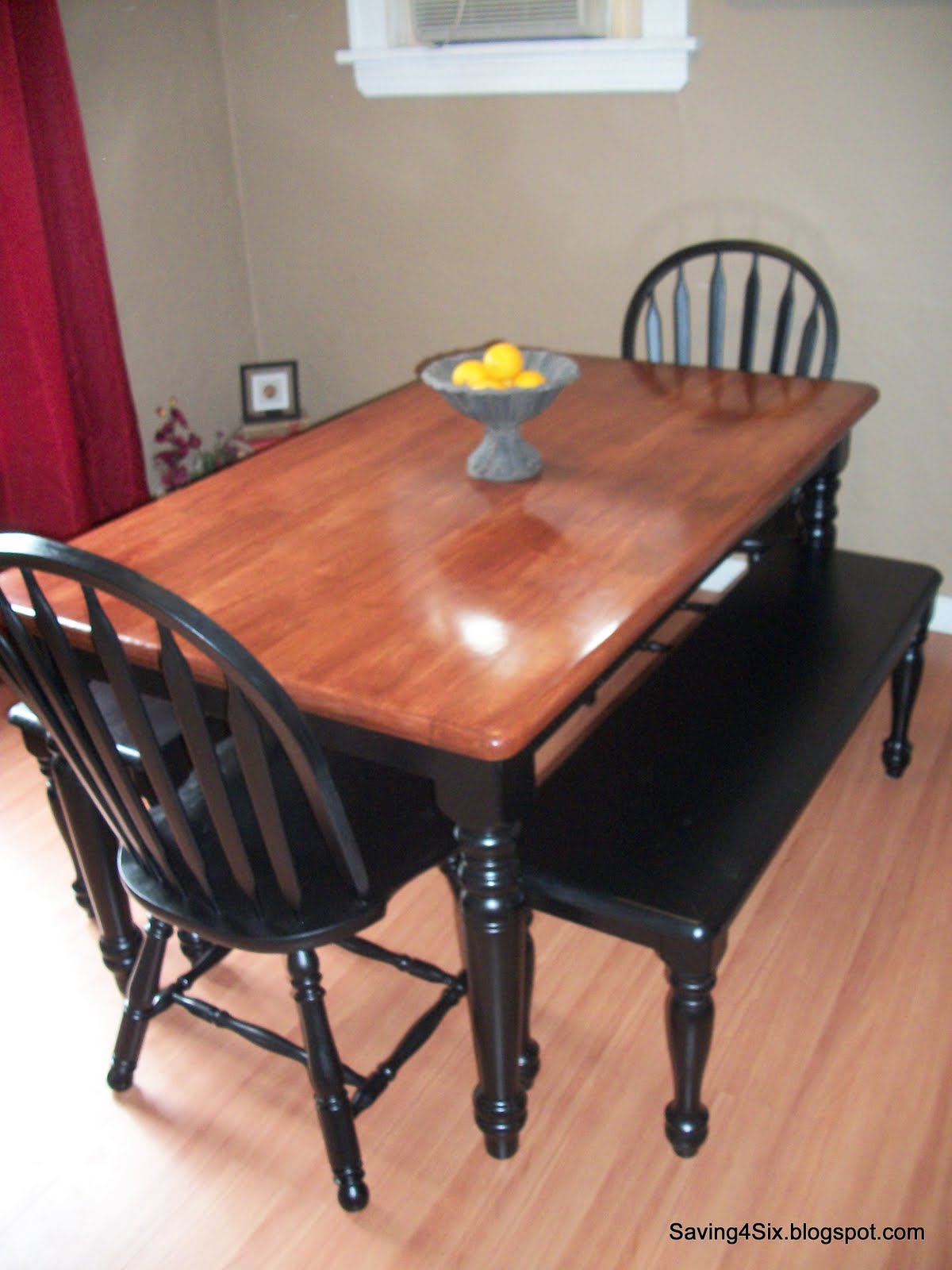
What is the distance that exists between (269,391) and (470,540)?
1.89 m

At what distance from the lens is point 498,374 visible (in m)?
1.65

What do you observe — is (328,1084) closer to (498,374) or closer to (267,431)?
(498,374)

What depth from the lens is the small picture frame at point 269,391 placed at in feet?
10.7

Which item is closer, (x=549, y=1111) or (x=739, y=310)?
(x=549, y=1111)

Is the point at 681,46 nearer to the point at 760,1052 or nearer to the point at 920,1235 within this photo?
the point at 760,1052

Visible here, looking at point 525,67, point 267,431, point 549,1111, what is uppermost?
point 525,67

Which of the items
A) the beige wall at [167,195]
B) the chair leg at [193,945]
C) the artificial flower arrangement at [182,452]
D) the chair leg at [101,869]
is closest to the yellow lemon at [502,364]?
the chair leg at [101,869]

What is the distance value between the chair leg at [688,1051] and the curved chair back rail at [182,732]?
1.33ft

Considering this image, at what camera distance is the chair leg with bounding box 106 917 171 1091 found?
5.23 feet

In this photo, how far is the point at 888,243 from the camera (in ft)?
8.21

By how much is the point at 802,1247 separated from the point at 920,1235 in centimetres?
15

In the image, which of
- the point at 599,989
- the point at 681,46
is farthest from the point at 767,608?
the point at 681,46

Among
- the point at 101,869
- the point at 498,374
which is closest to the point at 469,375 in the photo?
the point at 498,374

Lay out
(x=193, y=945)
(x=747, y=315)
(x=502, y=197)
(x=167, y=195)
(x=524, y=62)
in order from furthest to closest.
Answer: (x=167, y=195) < (x=502, y=197) < (x=524, y=62) < (x=747, y=315) < (x=193, y=945)
